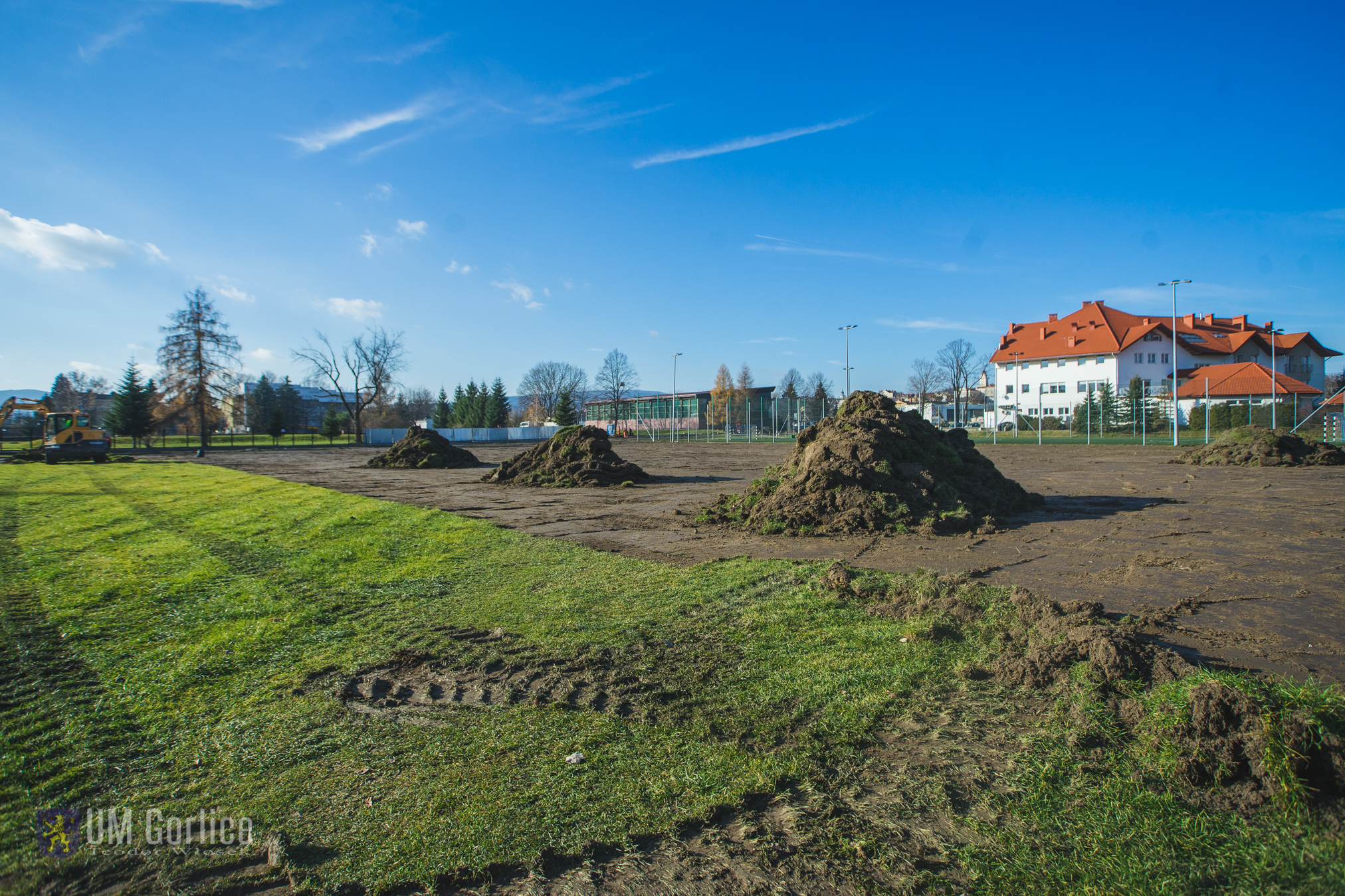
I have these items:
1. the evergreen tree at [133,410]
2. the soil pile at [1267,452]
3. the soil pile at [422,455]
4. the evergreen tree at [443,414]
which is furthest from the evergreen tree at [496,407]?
the soil pile at [1267,452]

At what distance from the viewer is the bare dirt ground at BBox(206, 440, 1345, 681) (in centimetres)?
534

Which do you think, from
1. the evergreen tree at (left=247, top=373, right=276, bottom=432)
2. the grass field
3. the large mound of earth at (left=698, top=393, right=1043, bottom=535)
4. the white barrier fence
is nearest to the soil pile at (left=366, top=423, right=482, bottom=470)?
the large mound of earth at (left=698, top=393, right=1043, bottom=535)

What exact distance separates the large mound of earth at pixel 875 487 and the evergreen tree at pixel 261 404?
254 feet

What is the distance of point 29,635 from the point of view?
5.01 m

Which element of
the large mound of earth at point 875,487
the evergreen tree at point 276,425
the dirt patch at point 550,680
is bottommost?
the dirt patch at point 550,680

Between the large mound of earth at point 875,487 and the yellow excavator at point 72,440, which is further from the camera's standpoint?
the yellow excavator at point 72,440

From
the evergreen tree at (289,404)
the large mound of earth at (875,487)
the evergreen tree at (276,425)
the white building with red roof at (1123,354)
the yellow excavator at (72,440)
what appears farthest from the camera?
the evergreen tree at (289,404)

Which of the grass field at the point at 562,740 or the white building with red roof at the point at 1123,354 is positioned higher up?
the white building with red roof at the point at 1123,354

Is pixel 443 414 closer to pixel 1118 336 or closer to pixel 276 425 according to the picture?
pixel 276 425

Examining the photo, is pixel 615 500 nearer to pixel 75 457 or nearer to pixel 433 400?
pixel 75 457

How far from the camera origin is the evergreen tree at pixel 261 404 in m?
73.8

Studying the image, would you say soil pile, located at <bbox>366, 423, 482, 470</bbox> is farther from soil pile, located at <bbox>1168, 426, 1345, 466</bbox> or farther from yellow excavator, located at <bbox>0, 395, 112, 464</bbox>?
soil pile, located at <bbox>1168, 426, 1345, 466</bbox>

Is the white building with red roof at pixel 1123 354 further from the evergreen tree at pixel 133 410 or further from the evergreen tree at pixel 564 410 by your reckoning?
the evergreen tree at pixel 133 410

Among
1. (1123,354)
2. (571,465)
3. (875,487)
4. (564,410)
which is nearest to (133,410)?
(564,410)
